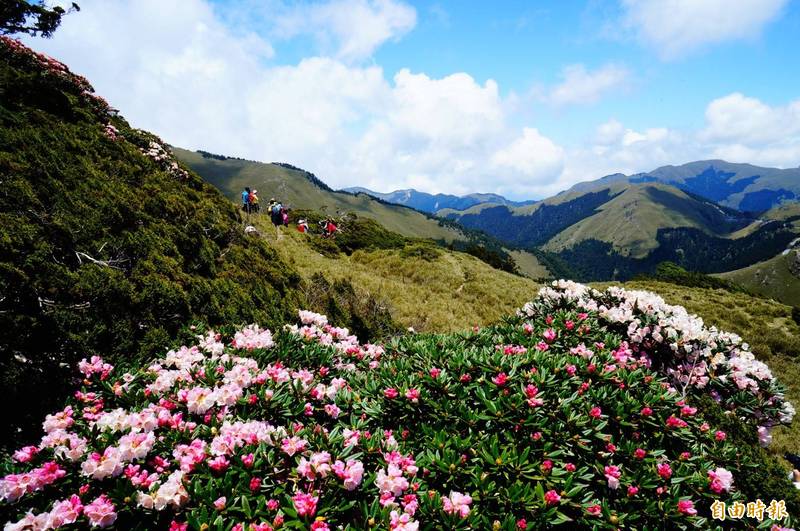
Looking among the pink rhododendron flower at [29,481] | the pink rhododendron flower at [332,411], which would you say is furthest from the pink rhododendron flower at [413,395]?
the pink rhododendron flower at [29,481]

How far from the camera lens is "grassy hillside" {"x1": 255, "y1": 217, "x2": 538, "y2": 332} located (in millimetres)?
14891

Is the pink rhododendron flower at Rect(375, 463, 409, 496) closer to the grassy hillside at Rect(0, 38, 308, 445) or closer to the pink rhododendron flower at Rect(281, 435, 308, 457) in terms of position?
the pink rhododendron flower at Rect(281, 435, 308, 457)

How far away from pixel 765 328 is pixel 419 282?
18.0 meters

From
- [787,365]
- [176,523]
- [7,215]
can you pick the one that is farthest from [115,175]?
[787,365]

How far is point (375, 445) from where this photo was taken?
336cm

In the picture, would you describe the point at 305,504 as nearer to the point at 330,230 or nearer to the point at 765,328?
the point at 765,328

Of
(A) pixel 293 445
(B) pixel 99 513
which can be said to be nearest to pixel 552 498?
(A) pixel 293 445

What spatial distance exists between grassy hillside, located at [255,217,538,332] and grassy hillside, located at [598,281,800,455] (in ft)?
31.9

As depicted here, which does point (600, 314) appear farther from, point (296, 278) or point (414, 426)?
point (296, 278)

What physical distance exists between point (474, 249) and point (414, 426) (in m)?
38.7

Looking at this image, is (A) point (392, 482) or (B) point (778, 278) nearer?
(A) point (392, 482)

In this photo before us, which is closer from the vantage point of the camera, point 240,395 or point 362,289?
point 240,395

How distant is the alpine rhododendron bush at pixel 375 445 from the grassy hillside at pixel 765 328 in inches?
444

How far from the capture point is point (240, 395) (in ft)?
12.7
